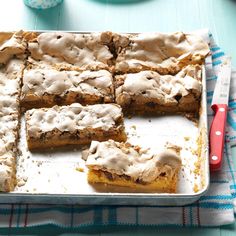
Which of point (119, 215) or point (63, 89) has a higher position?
Answer: point (63, 89)

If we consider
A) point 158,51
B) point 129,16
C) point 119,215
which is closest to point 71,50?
point 158,51

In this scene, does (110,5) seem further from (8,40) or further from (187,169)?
(187,169)

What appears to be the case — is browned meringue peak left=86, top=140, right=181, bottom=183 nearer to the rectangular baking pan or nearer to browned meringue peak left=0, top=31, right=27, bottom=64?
the rectangular baking pan

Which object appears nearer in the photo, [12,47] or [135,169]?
[135,169]

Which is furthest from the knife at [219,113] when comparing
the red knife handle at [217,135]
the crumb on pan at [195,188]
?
the crumb on pan at [195,188]

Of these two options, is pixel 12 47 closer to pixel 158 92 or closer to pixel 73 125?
pixel 73 125

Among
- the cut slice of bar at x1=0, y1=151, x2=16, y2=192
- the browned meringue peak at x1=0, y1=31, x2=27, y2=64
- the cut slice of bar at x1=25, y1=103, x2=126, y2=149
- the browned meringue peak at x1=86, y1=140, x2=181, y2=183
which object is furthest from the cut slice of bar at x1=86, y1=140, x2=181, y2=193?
the browned meringue peak at x1=0, y1=31, x2=27, y2=64

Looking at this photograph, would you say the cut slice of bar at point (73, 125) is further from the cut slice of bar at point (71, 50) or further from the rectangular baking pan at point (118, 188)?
the cut slice of bar at point (71, 50)
